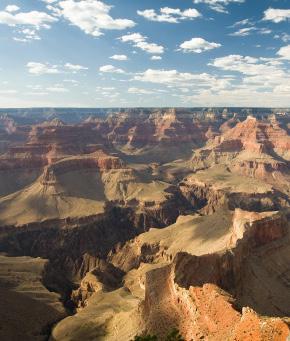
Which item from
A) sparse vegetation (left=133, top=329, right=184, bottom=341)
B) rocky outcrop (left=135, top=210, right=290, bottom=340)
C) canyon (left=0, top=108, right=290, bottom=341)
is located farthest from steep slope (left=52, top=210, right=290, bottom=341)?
sparse vegetation (left=133, top=329, right=184, bottom=341)

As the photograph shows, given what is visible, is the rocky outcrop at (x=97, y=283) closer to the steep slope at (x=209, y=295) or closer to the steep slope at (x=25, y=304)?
the steep slope at (x=209, y=295)

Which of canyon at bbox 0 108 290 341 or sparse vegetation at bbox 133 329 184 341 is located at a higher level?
sparse vegetation at bbox 133 329 184 341

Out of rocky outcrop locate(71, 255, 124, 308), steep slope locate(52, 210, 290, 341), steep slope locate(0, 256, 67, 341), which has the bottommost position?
rocky outcrop locate(71, 255, 124, 308)

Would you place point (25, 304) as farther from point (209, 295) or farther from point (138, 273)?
point (209, 295)

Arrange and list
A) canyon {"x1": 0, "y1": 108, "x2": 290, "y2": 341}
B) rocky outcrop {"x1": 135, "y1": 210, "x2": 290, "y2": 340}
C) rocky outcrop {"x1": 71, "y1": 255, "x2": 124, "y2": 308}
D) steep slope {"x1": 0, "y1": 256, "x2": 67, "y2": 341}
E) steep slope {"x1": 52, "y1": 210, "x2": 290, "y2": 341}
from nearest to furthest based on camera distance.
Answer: rocky outcrop {"x1": 135, "y1": 210, "x2": 290, "y2": 340} → steep slope {"x1": 52, "y1": 210, "x2": 290, "y2": 341} → canyon {"x1": 0, "y1": 108, "x2": 290, "y2": 341} → steep slope {"x1": 0, "y1": 256, "x2": 67, "y2": 341} → rocky outcrop {"x1": 71, "y1": 255, "x2": 124, "y2": 308}

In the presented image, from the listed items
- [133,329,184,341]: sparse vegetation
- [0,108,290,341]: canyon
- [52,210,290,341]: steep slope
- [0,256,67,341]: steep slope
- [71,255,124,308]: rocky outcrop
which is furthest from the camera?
[71,255,124,308]: rocky outcrop

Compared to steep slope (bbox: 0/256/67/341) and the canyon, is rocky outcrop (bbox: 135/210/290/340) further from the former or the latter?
steep slope (bbox: 0/256/67/341)

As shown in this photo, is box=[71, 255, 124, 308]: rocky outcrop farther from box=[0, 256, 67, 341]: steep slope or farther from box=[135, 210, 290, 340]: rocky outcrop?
box=[135, 210, 290, 340]: rocky outcrop

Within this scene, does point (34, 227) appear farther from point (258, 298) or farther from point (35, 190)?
point (258, 298)

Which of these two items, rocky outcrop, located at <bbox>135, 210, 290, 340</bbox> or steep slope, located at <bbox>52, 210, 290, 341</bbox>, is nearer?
rocky outcrop, located at <bbox>135, 210, 290, 340</bbox>

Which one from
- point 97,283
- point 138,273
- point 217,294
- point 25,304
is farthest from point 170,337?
point 138,273

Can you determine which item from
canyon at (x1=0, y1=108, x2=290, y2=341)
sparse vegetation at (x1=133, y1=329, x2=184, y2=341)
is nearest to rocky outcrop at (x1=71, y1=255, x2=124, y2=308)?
canyon at (x1=0, y1=108, x2=290, y2=341)
